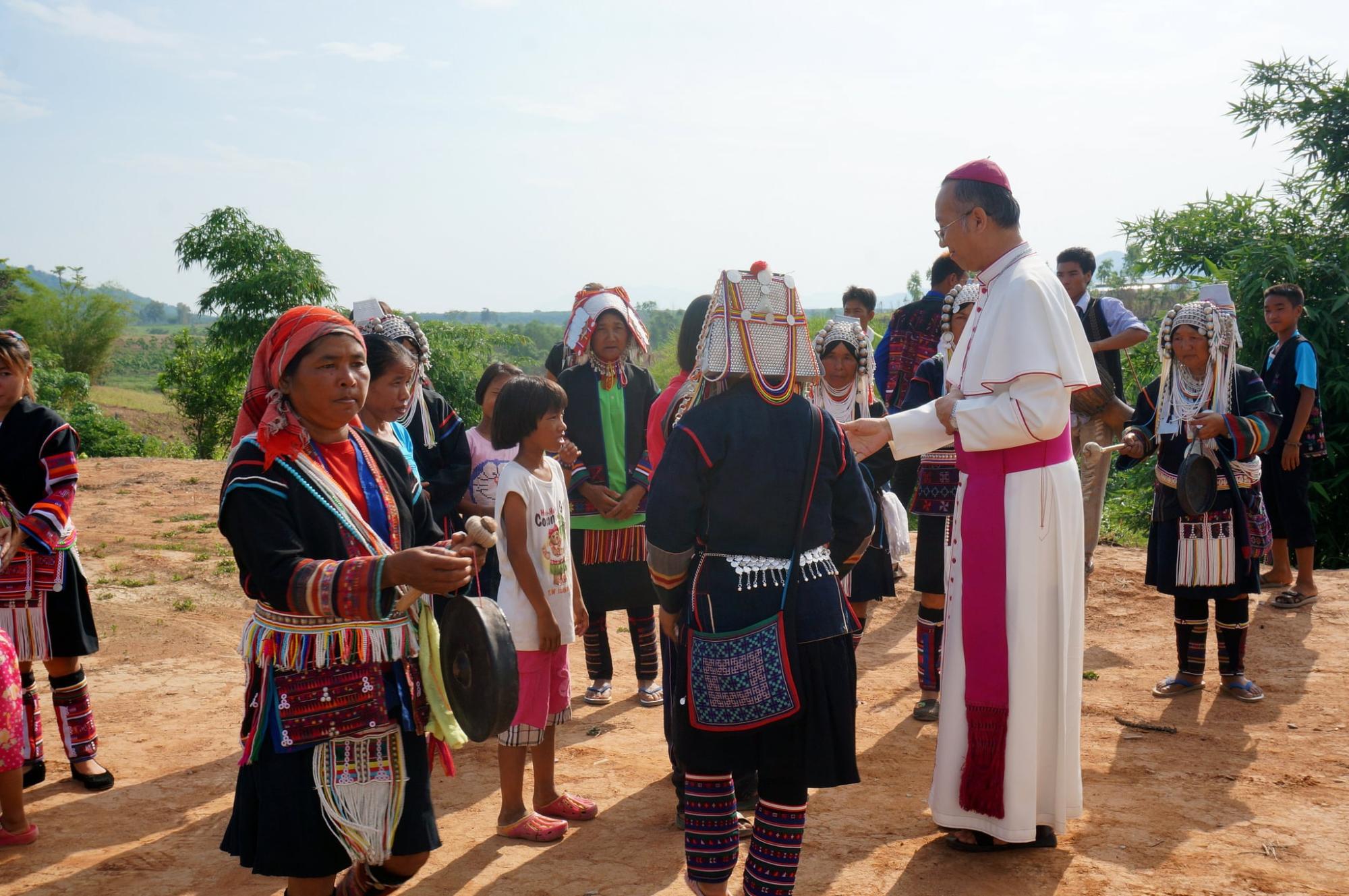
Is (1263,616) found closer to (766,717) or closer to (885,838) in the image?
(885,838)

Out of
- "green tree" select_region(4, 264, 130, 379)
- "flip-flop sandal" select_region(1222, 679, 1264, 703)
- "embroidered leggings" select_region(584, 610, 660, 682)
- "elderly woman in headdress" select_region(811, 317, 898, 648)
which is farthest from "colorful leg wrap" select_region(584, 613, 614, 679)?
"green tree" select_region(4, 264, 130, 379)

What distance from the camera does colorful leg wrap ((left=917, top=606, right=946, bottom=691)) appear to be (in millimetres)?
5727

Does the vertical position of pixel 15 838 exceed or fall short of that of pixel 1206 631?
it falls short

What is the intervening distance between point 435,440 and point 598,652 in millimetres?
1747

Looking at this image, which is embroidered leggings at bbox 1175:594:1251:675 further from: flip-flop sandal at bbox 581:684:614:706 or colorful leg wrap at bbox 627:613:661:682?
flip-flop sandal at bbox 581:684:614:706

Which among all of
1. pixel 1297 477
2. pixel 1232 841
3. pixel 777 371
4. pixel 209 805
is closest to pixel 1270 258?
pixel 1297 477

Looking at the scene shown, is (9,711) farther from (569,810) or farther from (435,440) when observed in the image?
(569,810)

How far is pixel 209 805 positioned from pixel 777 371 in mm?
3419

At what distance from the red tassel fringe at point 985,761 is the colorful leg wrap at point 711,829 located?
3.59ft

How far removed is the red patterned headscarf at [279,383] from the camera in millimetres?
2723

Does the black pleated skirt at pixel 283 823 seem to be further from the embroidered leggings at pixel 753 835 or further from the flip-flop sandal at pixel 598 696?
the flip-flop sandal at pixel 598 696

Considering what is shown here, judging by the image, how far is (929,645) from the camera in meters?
5.79

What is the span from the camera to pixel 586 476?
575cm

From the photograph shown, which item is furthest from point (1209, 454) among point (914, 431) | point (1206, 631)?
point (914, 431)
